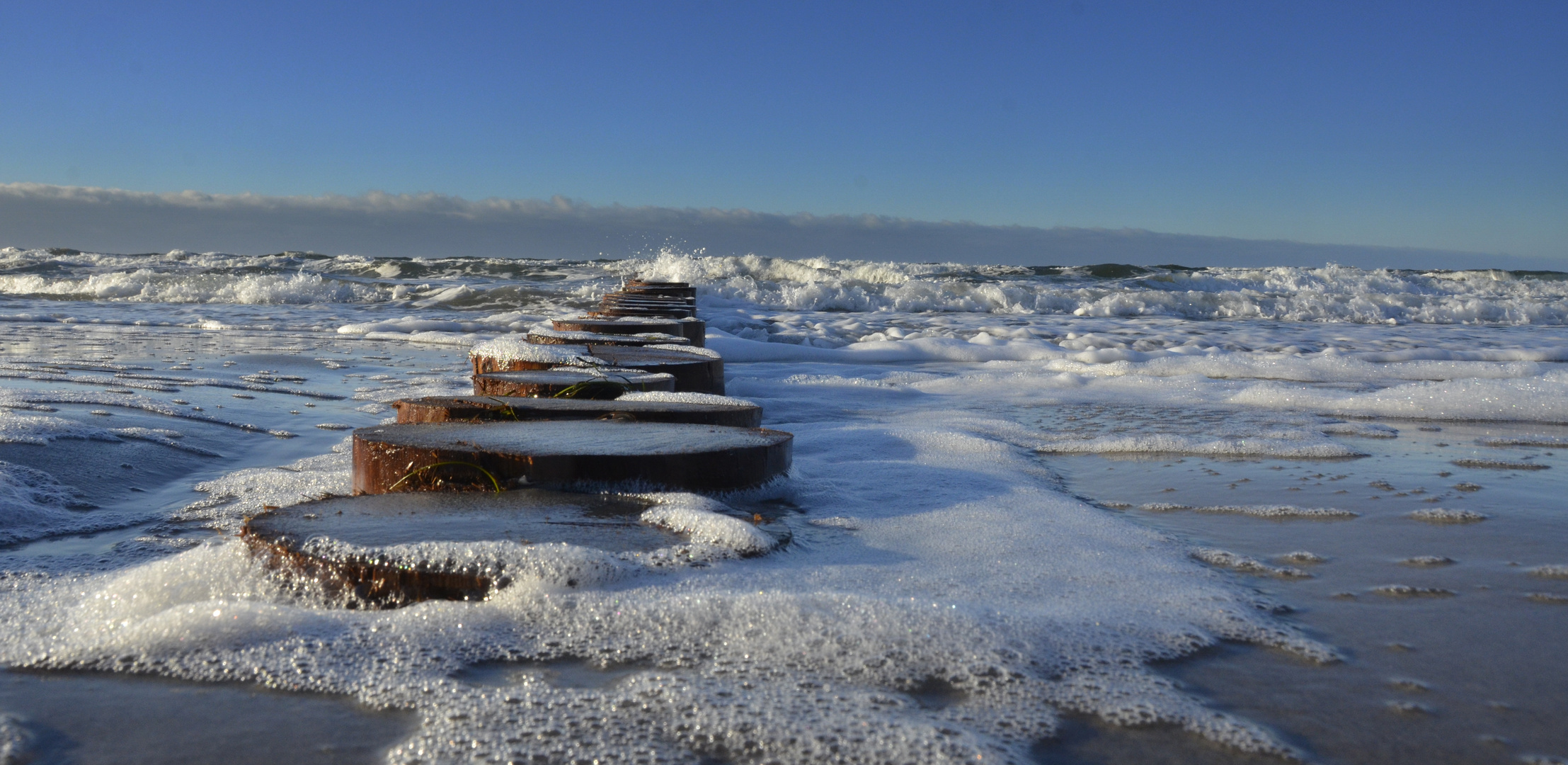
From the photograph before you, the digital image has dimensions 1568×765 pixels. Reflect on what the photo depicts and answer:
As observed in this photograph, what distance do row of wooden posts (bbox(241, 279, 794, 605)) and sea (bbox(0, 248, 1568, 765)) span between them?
0.20 ft

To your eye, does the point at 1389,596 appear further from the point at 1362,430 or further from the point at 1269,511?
the point at 1362,430

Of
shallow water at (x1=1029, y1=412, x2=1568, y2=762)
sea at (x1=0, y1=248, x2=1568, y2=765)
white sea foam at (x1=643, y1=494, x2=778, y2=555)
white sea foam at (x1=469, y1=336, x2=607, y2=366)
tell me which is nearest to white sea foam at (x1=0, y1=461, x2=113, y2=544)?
sea at (x1=0, y1=248, x2=1568, y2=765)

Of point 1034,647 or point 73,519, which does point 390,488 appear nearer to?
point 73,519

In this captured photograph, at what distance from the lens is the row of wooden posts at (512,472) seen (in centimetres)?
181

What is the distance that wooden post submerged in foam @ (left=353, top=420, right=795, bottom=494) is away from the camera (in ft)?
7.62

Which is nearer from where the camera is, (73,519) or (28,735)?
(28,735)

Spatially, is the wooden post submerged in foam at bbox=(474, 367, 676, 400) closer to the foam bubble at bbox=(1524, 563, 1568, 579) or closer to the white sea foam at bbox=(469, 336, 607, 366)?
the white sea foam at bbox=(469, 336, 607, 366)

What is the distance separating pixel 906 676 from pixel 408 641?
0.76m

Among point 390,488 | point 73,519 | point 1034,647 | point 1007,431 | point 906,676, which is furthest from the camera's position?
point 1007,431

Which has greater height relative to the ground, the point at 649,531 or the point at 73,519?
the point at 649,531

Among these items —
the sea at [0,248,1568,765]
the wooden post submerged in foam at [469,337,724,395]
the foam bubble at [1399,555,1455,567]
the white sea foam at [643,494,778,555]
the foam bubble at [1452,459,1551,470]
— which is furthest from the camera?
the wooden post submerged in foam at [469,337,724,395]

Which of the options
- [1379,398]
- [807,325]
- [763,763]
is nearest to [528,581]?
[763,763]

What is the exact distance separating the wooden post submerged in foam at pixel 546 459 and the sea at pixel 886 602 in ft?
0.40

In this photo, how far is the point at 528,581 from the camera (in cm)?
179
